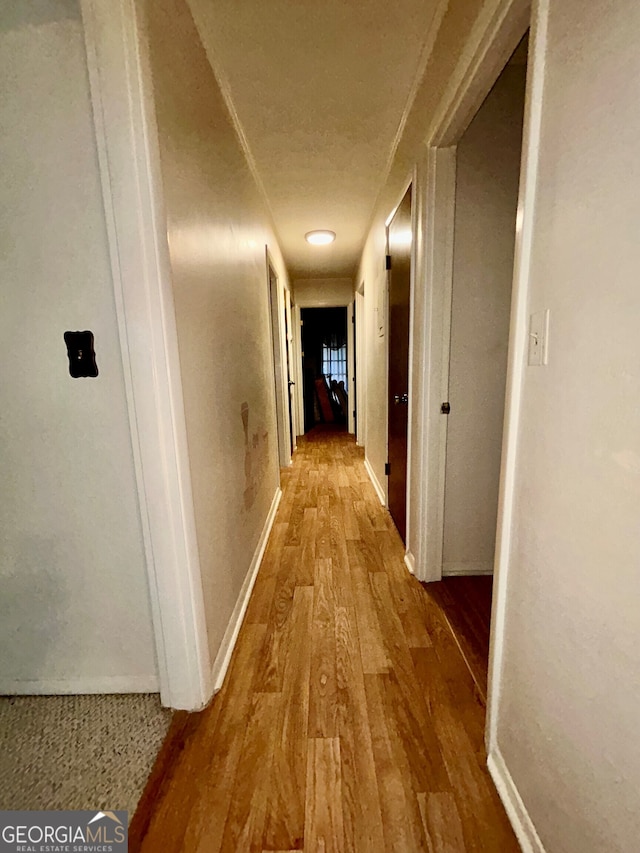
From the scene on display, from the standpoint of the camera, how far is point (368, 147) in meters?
2.03

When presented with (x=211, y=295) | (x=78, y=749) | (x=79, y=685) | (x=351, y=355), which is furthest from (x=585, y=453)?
(x=351, y=355)

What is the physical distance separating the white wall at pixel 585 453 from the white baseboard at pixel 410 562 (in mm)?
1056

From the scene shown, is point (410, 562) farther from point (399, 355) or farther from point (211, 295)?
point (211, 295)

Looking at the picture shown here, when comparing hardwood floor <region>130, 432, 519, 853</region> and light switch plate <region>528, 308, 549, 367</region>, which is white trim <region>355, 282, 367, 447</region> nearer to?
hardwood floor <region>130, 432, 519, 853</region>

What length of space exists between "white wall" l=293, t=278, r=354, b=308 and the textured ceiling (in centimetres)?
282

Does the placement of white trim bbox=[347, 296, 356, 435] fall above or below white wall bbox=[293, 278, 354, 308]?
below

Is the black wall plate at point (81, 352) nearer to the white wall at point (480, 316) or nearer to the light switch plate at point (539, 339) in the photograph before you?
the light switch plate at point (539, 339)

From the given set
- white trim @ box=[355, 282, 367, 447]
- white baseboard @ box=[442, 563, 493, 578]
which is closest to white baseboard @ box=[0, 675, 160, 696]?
white baseboard @ box=[442, 563, 493, 578]

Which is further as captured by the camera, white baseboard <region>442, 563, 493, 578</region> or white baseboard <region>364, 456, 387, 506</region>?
white baseboard <region>364, 456, 387, 506</region>

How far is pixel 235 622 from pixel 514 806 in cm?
108

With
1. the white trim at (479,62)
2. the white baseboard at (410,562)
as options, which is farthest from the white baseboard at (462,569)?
the white trim at (479,62)

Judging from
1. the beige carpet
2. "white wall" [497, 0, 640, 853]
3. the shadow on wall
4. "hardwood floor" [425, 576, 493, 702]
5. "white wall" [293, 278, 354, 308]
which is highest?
"white wall" [293, 278, 354, 308]

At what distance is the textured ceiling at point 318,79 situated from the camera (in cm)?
123

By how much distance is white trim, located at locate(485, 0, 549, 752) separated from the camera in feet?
2.44
